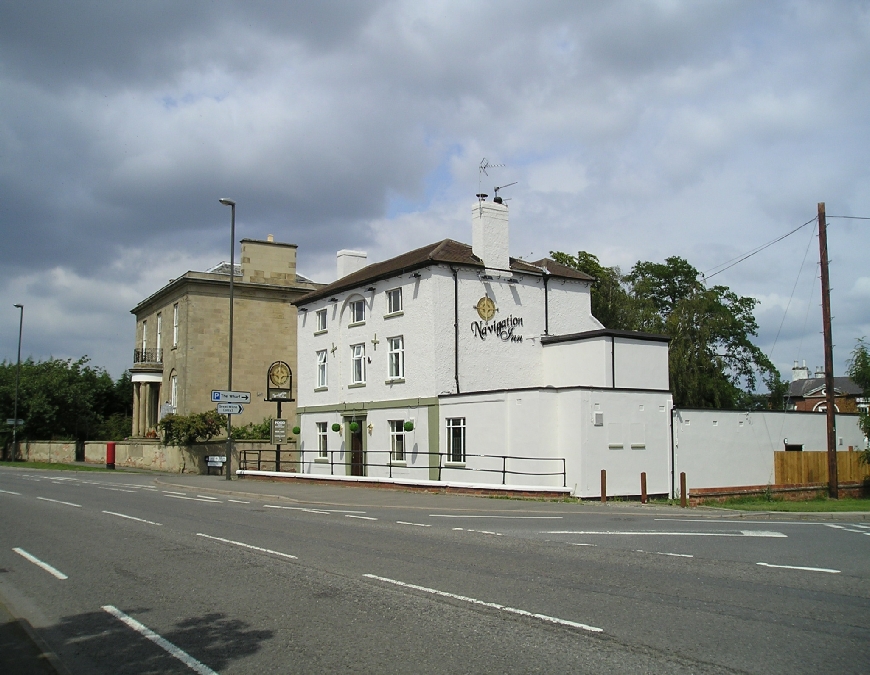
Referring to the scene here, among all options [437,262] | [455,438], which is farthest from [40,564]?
[437,262]

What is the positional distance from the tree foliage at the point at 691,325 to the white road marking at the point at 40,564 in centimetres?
3697

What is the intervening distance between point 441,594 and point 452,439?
19.9 metres

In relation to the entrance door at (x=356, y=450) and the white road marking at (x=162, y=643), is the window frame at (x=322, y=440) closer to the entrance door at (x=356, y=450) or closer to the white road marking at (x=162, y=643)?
the entrance door at (x=356, y=450)

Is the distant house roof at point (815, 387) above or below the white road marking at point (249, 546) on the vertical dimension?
above

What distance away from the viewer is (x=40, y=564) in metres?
11.0

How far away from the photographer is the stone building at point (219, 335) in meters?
47.6

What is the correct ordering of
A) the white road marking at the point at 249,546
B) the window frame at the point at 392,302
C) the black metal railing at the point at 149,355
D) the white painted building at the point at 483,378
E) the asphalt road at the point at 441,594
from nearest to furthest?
the asphalt road at the point at 441,594
the white road marking at the point at 249,546
the white painted building at the point at 483,378
the window frame at the point at 392,302
the black metal railing at the point at 149,355

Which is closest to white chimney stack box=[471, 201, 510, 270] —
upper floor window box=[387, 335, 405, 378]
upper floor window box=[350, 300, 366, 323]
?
upper floor window box=[387, 335, 405, 378]

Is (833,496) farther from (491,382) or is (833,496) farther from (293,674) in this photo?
(293,674)

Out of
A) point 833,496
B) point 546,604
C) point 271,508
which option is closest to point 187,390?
point 271,508

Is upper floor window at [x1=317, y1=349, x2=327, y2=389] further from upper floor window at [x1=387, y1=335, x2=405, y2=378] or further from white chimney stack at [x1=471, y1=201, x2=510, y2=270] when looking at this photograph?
white chimney stack at [x1=471, y1=201, x2=510, y2=270]

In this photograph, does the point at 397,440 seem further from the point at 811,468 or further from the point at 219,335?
the point at 219,335

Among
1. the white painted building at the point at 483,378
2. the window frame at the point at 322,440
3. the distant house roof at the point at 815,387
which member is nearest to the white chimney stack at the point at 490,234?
the white painted building at the point at 483,378

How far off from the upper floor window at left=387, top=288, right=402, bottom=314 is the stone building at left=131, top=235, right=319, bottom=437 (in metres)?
19.2
